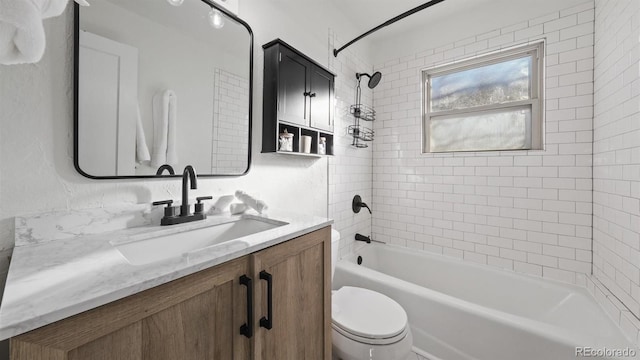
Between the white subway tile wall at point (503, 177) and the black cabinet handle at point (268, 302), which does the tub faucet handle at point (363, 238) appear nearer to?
the white subway tile wall at point (503, 177)

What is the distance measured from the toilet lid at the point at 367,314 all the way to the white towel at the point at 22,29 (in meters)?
1.47

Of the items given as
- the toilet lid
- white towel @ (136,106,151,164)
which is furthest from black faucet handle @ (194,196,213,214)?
the toilet lid

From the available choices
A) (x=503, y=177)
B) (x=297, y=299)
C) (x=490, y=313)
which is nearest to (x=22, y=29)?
(x=297, y=299)

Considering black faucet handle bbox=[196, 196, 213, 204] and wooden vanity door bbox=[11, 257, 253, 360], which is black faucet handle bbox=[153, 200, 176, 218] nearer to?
black faucet handle bbox=[196, 196, 213, 204]

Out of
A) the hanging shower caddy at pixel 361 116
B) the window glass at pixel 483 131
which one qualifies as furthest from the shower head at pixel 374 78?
the window glass at pixel 483 131

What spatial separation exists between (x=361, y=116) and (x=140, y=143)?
6.09 feet

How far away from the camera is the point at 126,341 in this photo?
52cm

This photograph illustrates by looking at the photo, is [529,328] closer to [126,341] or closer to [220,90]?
[126,341]

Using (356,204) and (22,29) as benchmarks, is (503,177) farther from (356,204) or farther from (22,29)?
(22,29)

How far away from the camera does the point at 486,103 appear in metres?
2.16

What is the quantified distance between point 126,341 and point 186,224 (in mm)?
563

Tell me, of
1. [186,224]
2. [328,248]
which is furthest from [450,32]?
[186,224]

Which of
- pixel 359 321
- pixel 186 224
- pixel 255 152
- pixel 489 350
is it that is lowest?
pixel 489 350

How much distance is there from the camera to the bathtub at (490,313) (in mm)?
1200
